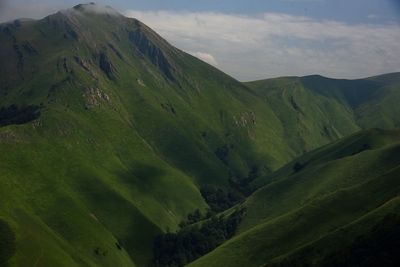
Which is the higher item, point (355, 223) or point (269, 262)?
point (355, 223)

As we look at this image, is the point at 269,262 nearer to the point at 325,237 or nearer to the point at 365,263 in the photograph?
the point at 325,237

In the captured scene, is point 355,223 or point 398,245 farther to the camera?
point 355,223

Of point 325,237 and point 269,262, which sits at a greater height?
point 325,237

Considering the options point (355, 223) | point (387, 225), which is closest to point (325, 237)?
point (355, 223)

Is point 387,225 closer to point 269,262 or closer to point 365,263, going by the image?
point 365,263

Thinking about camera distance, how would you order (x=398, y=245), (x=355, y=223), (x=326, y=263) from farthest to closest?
(x=355, y=223)
(x=326, y=263)
(x=398, y=245)

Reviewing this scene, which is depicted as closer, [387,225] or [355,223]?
[387,225]

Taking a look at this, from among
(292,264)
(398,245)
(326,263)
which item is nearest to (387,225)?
(398,245)

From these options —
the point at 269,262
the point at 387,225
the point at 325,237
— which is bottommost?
the point at 269,262

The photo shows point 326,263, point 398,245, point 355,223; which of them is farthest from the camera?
point 355,223
